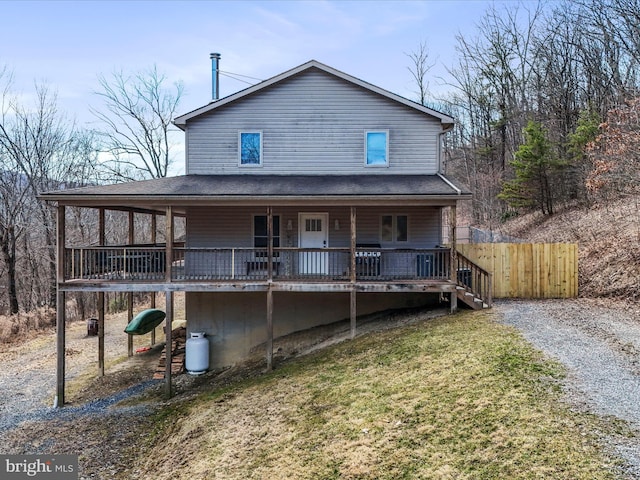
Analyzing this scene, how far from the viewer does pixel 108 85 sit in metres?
30.1

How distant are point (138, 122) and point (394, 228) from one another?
80.4 feet

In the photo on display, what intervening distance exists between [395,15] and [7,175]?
25797mm

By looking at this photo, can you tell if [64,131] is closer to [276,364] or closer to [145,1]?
[145,1]

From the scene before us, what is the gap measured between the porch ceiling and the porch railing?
1.37m

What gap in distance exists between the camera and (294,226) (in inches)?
590

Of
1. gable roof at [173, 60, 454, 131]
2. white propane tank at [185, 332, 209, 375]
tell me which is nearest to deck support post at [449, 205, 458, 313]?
gable roof at [173, 60, 454, 131]

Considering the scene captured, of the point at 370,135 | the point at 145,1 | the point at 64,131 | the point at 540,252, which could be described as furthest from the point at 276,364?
the point at 64,131

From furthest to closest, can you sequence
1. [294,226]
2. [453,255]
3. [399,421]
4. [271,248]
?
[294,226]
[453,255]
[271,248]
[399,421]

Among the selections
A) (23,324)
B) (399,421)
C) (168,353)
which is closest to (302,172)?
(168,353)

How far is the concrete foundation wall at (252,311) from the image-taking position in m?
15.0

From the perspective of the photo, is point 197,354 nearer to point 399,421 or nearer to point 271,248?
point 271,248

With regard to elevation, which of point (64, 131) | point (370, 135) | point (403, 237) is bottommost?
point (403, 237)

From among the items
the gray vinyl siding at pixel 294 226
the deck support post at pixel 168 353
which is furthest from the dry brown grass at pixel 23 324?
the deck support post at pixel 168 353

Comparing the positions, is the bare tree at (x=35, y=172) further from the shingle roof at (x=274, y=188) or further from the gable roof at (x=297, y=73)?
the gable roof at (x=297, y=73)
